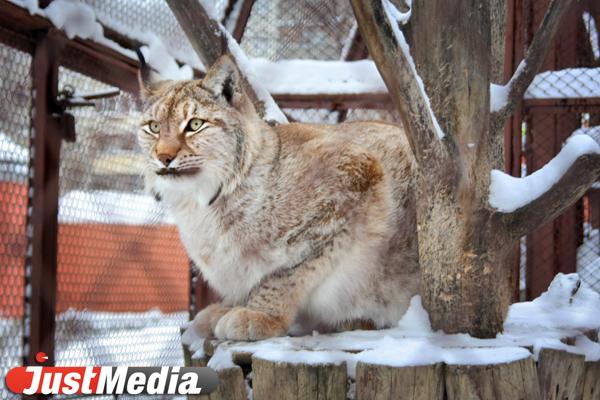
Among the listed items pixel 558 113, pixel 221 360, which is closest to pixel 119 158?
pixel 221 360

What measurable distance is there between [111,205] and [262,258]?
3.40ft

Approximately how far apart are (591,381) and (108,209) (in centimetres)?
191

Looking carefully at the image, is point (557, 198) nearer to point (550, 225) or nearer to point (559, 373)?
point (559, 373)

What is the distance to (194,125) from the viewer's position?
215cm

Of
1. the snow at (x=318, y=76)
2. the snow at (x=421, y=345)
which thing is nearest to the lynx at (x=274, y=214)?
the snow at (x=421, y=345)

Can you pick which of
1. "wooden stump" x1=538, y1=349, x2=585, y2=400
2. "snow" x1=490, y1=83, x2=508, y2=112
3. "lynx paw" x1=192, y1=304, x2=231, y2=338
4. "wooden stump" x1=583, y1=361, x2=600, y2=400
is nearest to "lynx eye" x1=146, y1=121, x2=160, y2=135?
"lynx paw" x1=192, y1=304, x2=231, y2=338

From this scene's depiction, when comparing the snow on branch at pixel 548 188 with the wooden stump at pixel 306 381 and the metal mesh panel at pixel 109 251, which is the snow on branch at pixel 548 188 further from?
the metal mesh panel at pixel 109 251

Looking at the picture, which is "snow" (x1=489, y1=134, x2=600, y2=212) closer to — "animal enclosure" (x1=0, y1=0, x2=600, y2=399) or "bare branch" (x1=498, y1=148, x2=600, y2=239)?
"bare branch" (x1=498, y1=148, x2=600, y2=239)

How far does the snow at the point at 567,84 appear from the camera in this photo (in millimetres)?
3566

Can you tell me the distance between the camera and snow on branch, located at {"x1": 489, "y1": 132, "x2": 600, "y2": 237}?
5.66 ft

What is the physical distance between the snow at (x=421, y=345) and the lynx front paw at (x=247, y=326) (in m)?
0.07

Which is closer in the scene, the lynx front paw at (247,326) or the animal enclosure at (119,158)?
the lynx front paw at (247,326)

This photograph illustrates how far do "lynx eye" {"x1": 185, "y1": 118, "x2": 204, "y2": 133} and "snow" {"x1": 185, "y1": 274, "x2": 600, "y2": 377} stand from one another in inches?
26.0

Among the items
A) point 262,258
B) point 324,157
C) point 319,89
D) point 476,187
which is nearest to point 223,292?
point 262,258
